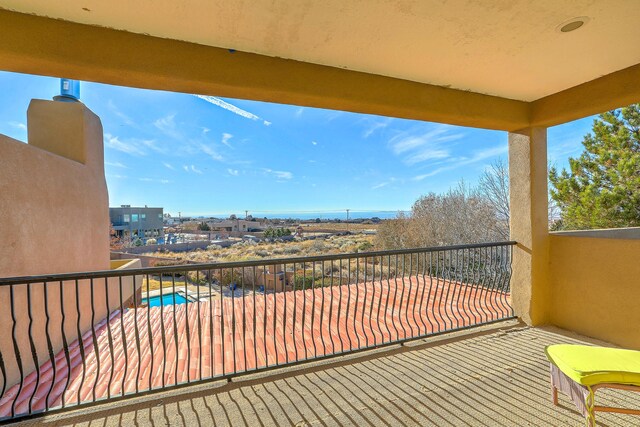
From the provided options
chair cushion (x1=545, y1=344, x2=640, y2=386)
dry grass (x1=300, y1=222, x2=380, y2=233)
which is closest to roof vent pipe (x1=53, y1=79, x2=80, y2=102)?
chair cushion (x1=545, y1=344, x2=640, y2=386)

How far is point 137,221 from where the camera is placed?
66.8 feet

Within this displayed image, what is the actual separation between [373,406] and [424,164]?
26564 mm

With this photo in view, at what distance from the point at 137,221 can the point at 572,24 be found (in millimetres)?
24111

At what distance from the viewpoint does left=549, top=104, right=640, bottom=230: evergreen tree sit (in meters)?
7.69

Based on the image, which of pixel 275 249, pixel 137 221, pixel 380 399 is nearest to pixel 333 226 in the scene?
pixel 275 249

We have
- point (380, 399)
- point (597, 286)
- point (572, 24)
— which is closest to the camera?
point (572, 24)

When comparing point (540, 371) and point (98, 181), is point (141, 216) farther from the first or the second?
point (540, 371)

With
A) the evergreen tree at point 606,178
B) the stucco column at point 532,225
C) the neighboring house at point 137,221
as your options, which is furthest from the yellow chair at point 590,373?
the neighboring house at point 137,221

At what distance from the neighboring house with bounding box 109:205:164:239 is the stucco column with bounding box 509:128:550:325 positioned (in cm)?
2146

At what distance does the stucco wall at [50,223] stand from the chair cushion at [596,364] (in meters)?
2.99

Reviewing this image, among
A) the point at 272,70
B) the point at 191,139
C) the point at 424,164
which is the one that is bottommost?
the point at 272,70

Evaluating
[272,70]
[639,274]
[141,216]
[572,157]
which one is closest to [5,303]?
[272,70]

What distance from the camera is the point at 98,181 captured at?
5816 millimetres

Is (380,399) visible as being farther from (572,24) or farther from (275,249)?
(275,249)
